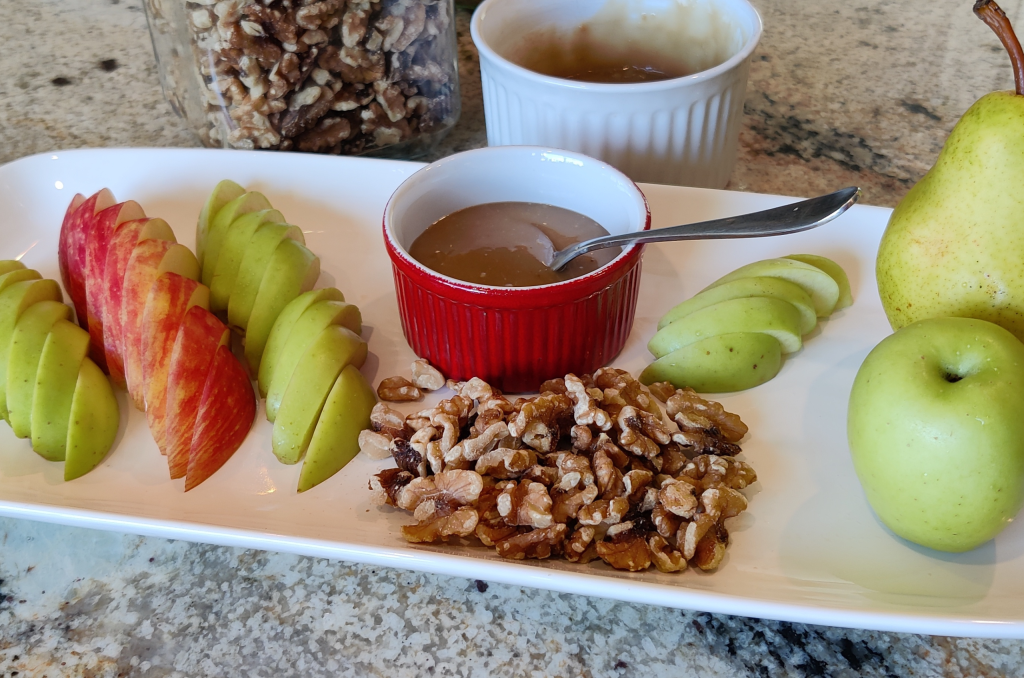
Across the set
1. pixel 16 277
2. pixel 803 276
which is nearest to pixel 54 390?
pixel 16 277

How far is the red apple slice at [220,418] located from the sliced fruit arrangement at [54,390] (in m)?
0.13

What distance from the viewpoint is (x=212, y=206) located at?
1.17 m

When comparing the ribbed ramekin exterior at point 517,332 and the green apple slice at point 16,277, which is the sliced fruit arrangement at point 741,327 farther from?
the green apple slice at point 16,277

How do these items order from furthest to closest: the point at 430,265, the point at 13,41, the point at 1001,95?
the point at 13,41, the point at 430,265, the point at 1001,95

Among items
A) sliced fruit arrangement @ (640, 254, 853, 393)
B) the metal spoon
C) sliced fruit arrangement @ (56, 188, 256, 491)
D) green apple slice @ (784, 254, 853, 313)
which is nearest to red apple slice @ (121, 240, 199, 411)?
sliced fruit arrangement @ (56, 188, 256, 491)

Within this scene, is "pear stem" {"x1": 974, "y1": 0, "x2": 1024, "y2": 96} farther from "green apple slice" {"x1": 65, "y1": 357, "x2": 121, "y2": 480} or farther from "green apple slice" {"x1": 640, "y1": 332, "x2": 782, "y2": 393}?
"green apple slice" {"x1": 65, "y1": 357, "x2": 121, "y2": 480}

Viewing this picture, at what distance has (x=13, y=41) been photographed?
1914mm

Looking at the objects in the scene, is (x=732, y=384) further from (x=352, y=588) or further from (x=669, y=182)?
(x=352, y=588)

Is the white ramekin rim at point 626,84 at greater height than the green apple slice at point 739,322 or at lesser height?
greater

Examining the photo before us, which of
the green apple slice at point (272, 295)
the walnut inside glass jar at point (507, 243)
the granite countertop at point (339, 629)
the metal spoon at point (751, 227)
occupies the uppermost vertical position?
the metal spoon at point (751, 227)

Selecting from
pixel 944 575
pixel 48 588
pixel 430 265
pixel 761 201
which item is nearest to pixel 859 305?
pixel 761 201

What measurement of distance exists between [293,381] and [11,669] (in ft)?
Result: 1.30

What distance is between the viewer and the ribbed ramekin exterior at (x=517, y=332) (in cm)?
97

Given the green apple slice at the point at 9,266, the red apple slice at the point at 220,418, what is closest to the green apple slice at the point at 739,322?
the red apple slice at the point at 220,418
